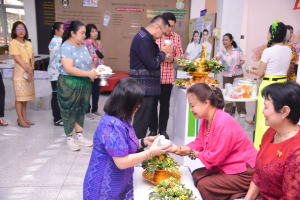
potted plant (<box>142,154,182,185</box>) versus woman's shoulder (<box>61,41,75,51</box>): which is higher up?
woman's shoulder (<box>61,41,75,51</box>)

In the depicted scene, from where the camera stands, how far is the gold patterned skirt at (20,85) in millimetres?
3891

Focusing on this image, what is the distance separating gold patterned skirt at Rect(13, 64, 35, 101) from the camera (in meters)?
3.89

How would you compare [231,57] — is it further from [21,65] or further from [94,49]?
[21,65]

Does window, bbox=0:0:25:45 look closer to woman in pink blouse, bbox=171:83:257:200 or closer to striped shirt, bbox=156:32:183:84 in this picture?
striped shirt, bbox=156:32:183:84

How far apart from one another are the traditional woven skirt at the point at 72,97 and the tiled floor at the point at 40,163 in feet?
1.37

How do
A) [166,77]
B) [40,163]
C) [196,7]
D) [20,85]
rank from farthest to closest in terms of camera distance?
[196,7] < [20,85] < [166,77] < [40,163]

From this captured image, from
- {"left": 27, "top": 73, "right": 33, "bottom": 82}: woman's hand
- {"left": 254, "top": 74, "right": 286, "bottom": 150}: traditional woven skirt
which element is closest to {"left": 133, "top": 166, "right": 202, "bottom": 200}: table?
{"left": 254, "top": 74, "right": 286, "bottom": 150}: traditional woven skirt

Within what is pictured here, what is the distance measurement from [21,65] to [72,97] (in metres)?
1.27

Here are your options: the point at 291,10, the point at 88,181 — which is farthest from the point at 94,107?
the point at 291,10

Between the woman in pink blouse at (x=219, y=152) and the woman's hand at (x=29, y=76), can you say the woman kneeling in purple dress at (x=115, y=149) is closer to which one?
the woman in pink blouse at (x=219, y=152)

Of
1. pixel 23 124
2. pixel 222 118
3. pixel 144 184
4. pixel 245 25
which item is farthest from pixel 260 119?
pixel 245 25

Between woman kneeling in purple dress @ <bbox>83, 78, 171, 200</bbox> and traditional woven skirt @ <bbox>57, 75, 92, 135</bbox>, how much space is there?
180 centimetres

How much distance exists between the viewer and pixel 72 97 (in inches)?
123

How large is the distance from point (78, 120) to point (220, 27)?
3234 mm
